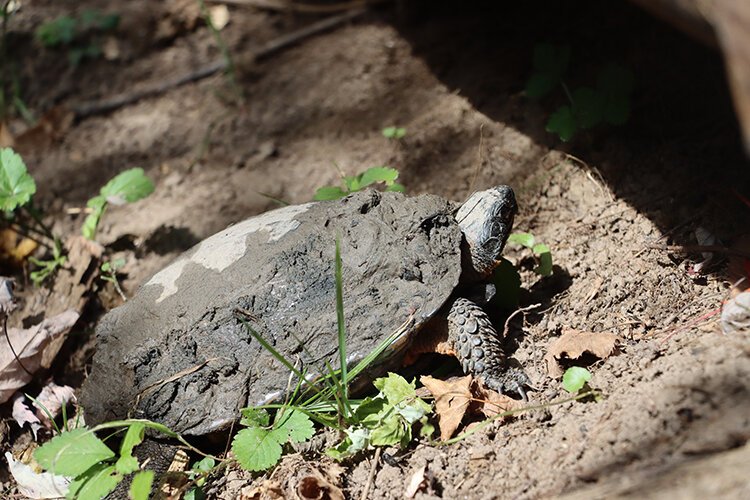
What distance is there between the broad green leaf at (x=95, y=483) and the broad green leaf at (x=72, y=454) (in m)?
0.04

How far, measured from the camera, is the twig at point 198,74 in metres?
5.59

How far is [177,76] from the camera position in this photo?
18.7ft

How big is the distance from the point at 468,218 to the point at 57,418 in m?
2.26

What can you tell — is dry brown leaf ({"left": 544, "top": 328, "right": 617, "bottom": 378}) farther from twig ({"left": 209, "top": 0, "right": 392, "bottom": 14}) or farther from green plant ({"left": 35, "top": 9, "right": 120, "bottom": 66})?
green plant ({"left": 35, "top": 9, "right": 120, "bottom": 66})

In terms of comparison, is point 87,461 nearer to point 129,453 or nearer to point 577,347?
point 129,453

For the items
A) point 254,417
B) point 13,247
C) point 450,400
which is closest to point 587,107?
point 450,400

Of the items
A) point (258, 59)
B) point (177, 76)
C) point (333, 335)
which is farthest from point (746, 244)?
point (177, 76)

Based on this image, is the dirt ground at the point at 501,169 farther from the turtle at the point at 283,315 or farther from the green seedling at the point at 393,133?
the turtle at the point at 283,315

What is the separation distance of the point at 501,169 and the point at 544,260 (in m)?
0.87

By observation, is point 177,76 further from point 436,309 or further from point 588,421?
point 588,421

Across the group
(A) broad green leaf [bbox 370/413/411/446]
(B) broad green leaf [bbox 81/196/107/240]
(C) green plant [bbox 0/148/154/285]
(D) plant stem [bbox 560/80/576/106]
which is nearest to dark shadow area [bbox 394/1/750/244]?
(D) plant stem [bbox 560/80/576/106]

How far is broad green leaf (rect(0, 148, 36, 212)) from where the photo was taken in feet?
12.7

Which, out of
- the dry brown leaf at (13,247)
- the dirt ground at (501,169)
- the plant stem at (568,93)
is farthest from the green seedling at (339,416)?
the dry brown leaf at (13,247)

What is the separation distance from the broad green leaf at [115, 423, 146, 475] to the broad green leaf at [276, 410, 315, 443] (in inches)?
21.2
